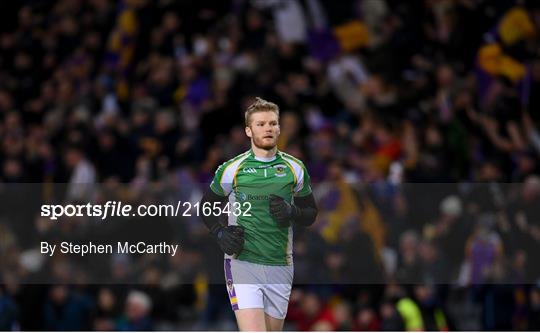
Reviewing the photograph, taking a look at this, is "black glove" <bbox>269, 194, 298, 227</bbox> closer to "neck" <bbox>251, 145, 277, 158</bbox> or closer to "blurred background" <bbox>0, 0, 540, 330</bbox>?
"neck" <bbox>251, 145, 277, 158</bbox>

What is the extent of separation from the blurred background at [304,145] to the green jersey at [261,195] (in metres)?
1.43

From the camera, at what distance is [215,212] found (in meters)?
10.2

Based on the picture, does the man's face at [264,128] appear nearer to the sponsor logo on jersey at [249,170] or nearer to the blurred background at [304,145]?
the sponsor logo on jersey at [249,170]

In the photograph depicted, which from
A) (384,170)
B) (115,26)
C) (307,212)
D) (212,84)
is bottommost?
(307,212)

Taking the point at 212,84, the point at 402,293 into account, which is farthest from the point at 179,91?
the point at 402,293

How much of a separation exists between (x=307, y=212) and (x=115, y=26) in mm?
11228

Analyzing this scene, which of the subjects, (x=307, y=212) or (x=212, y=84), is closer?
(x=307, y=212)

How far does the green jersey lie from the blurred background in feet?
4.70

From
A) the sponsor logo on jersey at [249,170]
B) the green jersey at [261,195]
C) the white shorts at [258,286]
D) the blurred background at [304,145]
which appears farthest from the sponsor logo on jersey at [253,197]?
the blurred background at [304,145]

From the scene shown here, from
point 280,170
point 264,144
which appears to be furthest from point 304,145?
point 264,144

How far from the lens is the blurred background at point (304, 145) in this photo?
13.3m

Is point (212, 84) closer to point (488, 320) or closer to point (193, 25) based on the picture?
point (193, 25)

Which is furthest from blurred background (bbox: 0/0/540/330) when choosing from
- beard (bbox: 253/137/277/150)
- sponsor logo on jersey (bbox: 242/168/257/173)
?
beard (bbox: 253/137/277/150)

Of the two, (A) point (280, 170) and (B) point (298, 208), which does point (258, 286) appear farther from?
(A) point (280, 170)
